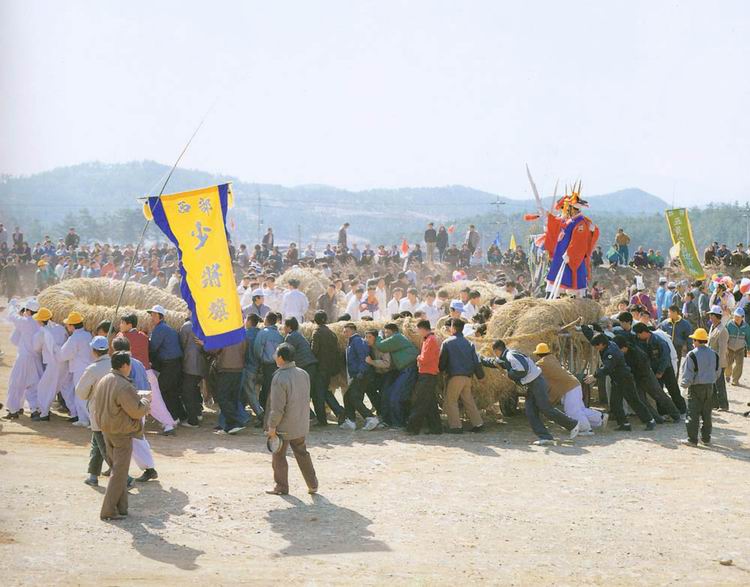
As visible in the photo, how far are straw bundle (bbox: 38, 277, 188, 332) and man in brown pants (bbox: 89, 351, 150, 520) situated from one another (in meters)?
4.48

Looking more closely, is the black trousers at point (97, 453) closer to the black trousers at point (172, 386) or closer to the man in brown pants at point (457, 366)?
the black trousers at point (172, 386)

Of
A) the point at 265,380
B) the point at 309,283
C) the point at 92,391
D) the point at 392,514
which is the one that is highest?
the point at 309,283

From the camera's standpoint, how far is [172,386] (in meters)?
13.2

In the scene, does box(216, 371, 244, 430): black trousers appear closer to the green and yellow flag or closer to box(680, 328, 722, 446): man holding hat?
box(680, 328, 722, 446): man holding hat

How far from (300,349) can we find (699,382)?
17.4 feet

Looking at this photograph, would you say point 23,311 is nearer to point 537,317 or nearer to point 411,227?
point 537,317

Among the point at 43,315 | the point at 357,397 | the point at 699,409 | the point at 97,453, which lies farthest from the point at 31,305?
the point at 699,409

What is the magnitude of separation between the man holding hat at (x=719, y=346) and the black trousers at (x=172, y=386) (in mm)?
8409

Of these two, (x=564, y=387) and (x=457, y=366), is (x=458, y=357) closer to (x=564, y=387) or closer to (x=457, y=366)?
(x=457, y=366)

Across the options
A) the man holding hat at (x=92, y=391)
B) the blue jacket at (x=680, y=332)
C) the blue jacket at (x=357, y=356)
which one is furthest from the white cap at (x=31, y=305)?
the blue jacket at (x=680, y=332)

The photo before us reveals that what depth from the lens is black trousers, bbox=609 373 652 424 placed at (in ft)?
44.1

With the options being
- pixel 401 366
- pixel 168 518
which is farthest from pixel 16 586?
pixel 401 366

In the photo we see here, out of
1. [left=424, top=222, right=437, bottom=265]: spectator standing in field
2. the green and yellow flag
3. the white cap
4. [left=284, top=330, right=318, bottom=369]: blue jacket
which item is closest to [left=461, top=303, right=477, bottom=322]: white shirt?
[left=284, top=330, right=318, bottom=369]: blue jacket

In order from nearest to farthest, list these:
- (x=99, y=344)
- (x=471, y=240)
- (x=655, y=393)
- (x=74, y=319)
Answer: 1. (x=99, y=344)
2. (x=74, y=319)
3. (x=655, y=393)
4. (x=471, y=240)
